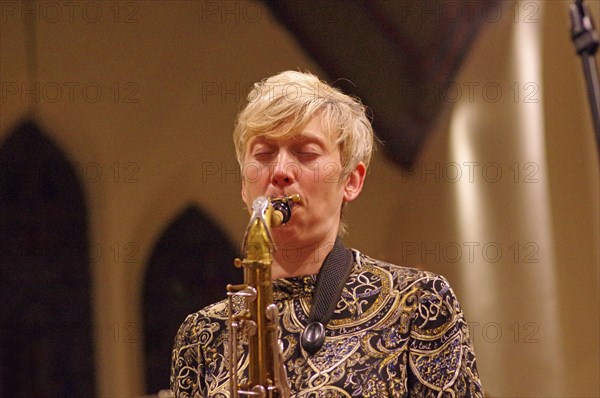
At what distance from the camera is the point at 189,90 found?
117 inches

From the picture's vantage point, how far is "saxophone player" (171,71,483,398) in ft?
5.25

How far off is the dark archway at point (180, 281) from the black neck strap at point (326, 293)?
1.14 m

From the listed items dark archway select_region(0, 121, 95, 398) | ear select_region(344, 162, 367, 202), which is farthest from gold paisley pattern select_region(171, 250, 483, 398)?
dark archway select_region(0, 121, 95, 398)

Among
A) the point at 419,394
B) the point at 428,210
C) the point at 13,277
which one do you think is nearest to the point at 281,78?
the point at 419,394

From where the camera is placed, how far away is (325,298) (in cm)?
170

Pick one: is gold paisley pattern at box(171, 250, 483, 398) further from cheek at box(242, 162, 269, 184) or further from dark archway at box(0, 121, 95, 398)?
dark archway at box(0, 121, 95, 398)

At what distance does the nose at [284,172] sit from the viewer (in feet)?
5.57

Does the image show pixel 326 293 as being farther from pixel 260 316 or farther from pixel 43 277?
pixel 43 277

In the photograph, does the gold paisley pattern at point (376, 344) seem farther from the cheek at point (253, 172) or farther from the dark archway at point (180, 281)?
the dark archway at point (180, 281)

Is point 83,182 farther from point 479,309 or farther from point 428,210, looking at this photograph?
point 479,309

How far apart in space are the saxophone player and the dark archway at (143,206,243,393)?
1.06 metres

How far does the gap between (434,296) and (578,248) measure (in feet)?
3.58

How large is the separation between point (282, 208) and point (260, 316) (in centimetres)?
21

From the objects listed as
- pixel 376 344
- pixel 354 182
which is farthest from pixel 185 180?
pixel 376 344
